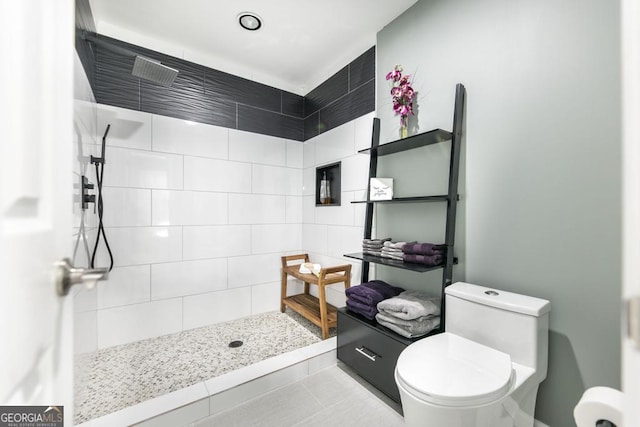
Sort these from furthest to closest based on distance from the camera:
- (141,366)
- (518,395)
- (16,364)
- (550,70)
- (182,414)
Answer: (141,366)
(182,414)
(550,70)
(518,395)
(16,364)

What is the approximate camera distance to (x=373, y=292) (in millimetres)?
1714

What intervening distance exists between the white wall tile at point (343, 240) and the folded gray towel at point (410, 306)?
66cm

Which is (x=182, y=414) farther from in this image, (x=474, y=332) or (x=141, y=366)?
(x=474, y=332)

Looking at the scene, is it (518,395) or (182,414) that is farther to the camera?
(182,414)

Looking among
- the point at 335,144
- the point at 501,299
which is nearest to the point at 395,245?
the point at 501,299

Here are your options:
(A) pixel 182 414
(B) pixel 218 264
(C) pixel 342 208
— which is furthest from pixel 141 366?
(C) pixel 342 208

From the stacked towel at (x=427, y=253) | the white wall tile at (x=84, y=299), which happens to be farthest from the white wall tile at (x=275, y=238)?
the stacked towel at (x=427, y=253)

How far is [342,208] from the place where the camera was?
7.88ft

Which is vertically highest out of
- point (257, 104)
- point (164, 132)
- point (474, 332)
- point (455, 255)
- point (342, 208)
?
point (257, 104)

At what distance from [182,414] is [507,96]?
2282mm

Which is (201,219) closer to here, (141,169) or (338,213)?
(141,169)

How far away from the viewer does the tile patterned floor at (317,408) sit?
1.41 metres

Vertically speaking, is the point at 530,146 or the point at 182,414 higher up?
the point at 530,146

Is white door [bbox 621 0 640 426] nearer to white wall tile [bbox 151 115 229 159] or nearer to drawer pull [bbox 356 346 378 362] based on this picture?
drawer pull [bbox 356 346 378 362]
